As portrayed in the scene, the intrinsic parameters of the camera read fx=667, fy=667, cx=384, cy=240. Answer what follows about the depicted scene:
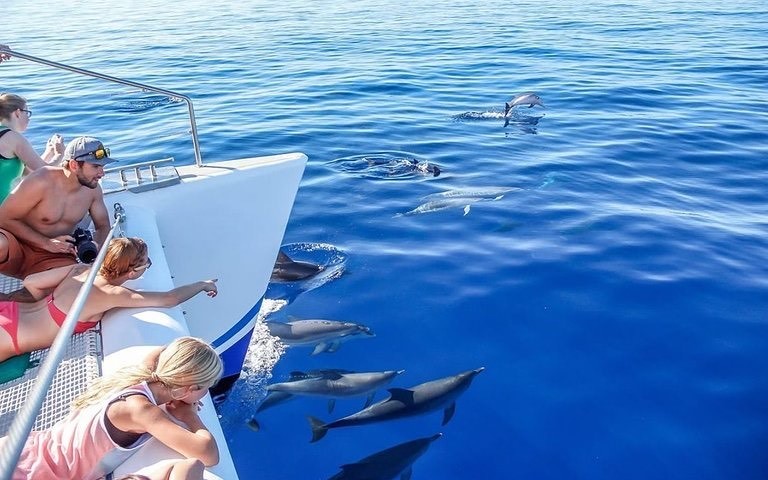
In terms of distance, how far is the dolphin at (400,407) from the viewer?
18.5 feet

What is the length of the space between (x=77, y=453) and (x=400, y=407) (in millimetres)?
3065

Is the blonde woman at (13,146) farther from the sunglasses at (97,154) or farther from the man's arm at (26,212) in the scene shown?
the sunglasses at (97,154)

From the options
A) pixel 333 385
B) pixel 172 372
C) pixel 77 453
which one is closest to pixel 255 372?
pixel 333 385

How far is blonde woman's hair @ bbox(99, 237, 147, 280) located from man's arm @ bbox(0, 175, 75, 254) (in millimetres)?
913

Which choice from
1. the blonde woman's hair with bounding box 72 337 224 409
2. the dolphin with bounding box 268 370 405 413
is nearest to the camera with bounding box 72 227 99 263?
the blonde woman's hair with bounding box 72 337 224 409

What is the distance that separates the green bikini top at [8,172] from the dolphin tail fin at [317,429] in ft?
10.9

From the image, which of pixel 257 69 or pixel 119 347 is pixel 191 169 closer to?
pixel 119 347

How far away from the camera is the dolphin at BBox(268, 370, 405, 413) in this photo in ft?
19.5

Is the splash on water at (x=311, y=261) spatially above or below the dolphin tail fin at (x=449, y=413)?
above

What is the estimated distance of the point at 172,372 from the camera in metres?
3.20

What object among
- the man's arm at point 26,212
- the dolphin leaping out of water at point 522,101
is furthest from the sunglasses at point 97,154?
the dolphin leaping out of water at point 522,101

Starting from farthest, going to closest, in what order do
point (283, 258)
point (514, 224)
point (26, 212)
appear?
point (514, 224), point (283, 258), point (26, 212)

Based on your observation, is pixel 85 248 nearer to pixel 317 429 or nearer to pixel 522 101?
pixel 317 429

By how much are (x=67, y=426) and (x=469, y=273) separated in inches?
222
